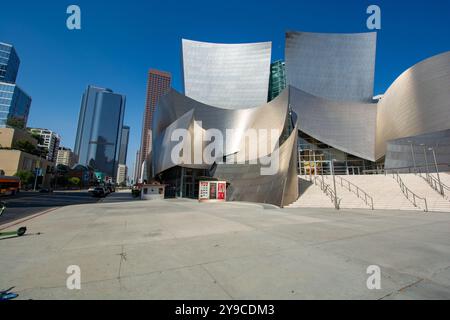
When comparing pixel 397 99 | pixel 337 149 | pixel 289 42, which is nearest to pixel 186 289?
pixel 337 149

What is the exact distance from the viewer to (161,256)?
3.86 meters

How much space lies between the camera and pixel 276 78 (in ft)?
193

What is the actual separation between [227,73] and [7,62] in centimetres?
14650

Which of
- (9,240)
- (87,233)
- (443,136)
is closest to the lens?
(9,240)

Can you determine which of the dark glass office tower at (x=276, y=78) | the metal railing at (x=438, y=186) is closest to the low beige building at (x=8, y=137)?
the dark glass office tower at (x=276, y=78)

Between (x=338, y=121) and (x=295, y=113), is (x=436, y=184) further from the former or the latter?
(x=295, y=113)

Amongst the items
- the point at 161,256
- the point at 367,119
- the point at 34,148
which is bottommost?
the point at 161,256

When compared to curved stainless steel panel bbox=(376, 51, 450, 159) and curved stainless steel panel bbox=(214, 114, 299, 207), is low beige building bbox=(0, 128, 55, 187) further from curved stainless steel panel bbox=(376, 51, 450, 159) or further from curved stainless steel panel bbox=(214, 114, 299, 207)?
curved stainless steel panel bbox=(376, 51, 450, 159)

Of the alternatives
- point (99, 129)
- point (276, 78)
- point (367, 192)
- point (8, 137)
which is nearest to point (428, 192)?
point (367, 192)

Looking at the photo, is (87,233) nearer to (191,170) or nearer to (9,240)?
(9,240)

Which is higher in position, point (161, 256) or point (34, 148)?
point (34, 148)

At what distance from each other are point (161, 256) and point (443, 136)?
117 feet

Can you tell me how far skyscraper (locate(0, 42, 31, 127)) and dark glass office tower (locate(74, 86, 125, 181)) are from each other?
6139 centimetres
